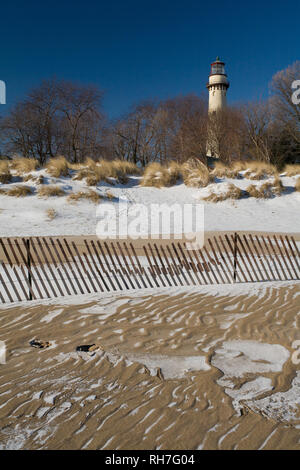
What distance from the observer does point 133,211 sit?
1652cm

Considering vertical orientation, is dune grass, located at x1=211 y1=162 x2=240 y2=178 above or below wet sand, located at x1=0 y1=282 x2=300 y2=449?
above

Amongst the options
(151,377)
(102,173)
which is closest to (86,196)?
(102,173)

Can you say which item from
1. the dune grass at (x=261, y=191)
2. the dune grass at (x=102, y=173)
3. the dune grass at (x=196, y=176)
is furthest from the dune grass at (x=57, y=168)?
the dune grass at (x=261, y=191)

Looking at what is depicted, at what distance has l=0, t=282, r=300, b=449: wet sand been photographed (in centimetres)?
260

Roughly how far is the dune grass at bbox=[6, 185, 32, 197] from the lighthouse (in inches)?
1006

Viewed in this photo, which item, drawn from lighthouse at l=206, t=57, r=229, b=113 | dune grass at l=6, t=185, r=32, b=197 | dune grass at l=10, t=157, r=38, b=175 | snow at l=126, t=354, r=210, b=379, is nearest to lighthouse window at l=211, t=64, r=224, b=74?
lighthouse at l=206, t=57, r=229, b=113

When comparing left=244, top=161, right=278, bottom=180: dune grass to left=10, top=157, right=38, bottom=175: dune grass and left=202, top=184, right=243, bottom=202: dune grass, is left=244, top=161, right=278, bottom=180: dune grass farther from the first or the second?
left=10, top=157, right=38, bottom=175: dune grass

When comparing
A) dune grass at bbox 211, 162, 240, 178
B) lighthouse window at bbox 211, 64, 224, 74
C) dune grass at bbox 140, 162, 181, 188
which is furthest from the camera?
lighthouse window at bbox 211, 64, 224, 74

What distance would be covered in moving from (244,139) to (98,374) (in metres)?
27.6

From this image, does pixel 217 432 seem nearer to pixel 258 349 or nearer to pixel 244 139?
pixel 258 349

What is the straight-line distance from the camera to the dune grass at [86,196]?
16.6 meters

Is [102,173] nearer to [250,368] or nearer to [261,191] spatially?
[261,191]

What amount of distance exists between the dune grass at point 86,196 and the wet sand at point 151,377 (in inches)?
449

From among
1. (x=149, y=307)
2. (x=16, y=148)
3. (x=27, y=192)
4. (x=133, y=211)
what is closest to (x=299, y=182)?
(x=133, y=211)
